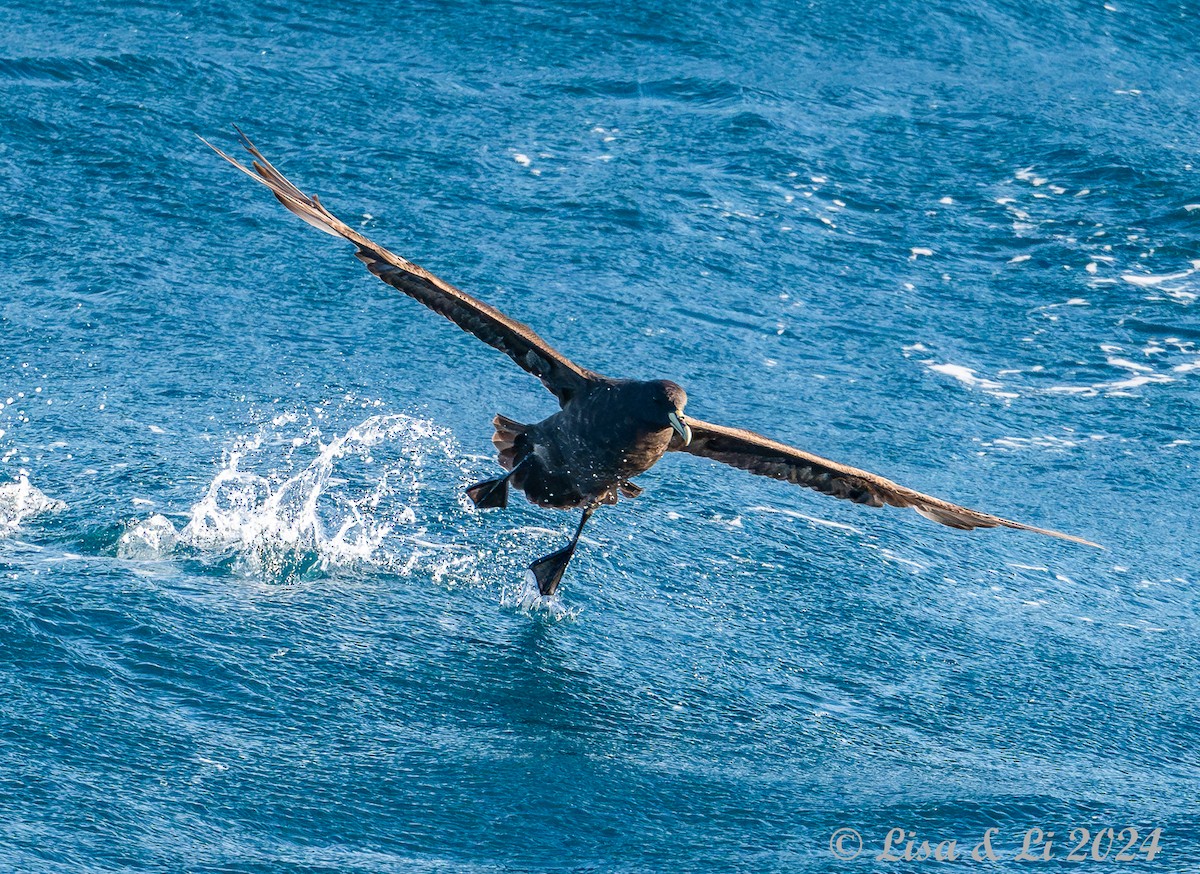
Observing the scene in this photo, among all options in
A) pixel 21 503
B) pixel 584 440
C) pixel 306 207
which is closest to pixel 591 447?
pixel 584 440

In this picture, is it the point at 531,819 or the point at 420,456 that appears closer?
the point at 531,819

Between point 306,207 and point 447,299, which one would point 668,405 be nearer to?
point 447,299

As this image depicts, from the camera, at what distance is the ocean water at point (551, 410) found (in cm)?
488

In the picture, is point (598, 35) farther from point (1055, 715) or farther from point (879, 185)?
point (1055, 715)

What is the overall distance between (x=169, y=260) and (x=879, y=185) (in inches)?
182

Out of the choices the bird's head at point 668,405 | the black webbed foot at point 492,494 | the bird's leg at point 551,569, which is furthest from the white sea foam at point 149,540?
the bird's head at point 668,405

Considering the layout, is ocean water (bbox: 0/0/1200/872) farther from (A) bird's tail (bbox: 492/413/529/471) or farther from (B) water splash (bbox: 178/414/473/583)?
(A) bird's tail (bbox: 492/413/529/471)

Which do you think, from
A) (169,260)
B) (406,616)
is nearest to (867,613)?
(406,616)

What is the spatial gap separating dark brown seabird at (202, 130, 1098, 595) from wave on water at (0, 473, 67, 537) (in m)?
1.58

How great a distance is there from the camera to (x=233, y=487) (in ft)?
20.8

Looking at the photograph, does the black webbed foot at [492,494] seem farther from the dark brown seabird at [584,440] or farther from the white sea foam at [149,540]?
the white sea foam at [149,540]

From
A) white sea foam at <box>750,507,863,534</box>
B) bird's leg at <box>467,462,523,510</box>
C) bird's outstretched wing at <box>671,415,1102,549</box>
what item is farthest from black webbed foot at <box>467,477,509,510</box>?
white sea foam at <box>750,507,863,534</box>

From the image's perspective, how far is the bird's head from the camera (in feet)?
18.4

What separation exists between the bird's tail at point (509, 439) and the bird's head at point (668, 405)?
2.75 feet
